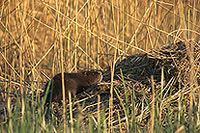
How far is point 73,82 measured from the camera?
3.01 meters

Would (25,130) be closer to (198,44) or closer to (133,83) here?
(133,83)

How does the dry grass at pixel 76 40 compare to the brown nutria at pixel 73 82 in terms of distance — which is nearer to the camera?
the dry grass at pixel 76 40

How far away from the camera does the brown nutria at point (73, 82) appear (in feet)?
9.38

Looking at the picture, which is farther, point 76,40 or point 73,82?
point 76,40

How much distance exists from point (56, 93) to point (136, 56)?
1004 millimetres

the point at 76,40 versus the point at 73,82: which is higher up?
the point at 76,40

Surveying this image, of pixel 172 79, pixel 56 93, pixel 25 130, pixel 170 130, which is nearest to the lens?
pixel 25 130

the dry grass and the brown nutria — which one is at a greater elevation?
the dry grass

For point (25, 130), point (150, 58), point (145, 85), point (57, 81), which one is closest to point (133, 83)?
point (145, 85)

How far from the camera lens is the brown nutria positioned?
2859 mm

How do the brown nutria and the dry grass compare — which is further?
the brown nutria

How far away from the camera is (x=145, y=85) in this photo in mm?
3150

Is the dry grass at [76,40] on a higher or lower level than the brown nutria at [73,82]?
higher

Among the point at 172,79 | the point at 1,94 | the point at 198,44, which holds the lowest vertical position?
the point at 1,94
